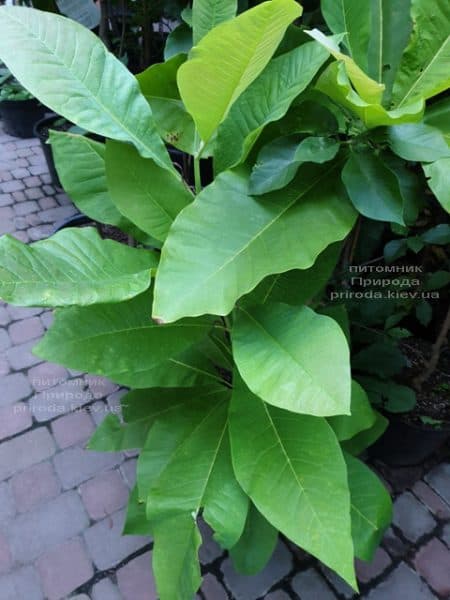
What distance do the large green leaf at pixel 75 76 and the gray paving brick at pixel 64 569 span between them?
121 centimetres

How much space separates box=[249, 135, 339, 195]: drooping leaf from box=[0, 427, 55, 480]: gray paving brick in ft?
4.51

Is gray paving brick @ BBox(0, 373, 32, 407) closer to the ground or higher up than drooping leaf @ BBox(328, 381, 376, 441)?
closer to the ground

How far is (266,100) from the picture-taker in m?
0.84

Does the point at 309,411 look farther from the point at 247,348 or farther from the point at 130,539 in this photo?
the point at 130,539

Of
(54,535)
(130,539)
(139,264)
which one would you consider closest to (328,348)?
(139,264)

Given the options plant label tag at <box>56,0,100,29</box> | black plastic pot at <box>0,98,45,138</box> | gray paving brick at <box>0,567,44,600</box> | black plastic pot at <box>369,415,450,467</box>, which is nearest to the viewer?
gray paving brick at <box>0,567,44,600</box>

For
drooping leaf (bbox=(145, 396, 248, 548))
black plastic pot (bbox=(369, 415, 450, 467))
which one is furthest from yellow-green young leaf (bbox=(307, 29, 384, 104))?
black plastic pot (bbox=(369, 415, 450, 467))

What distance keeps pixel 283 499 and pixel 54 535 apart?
0.96 m

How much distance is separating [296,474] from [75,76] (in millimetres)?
831

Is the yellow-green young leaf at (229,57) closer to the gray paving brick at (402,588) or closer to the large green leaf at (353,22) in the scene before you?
the large green leaf at (353,22)

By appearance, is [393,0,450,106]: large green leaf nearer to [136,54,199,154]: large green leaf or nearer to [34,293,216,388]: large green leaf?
[136,54,199,154]: large green leaf

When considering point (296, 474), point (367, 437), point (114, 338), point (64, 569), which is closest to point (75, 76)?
point (114, 338)

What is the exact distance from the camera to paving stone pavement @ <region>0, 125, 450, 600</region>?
1400 mm

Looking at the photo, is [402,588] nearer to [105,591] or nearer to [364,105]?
[105,591]
